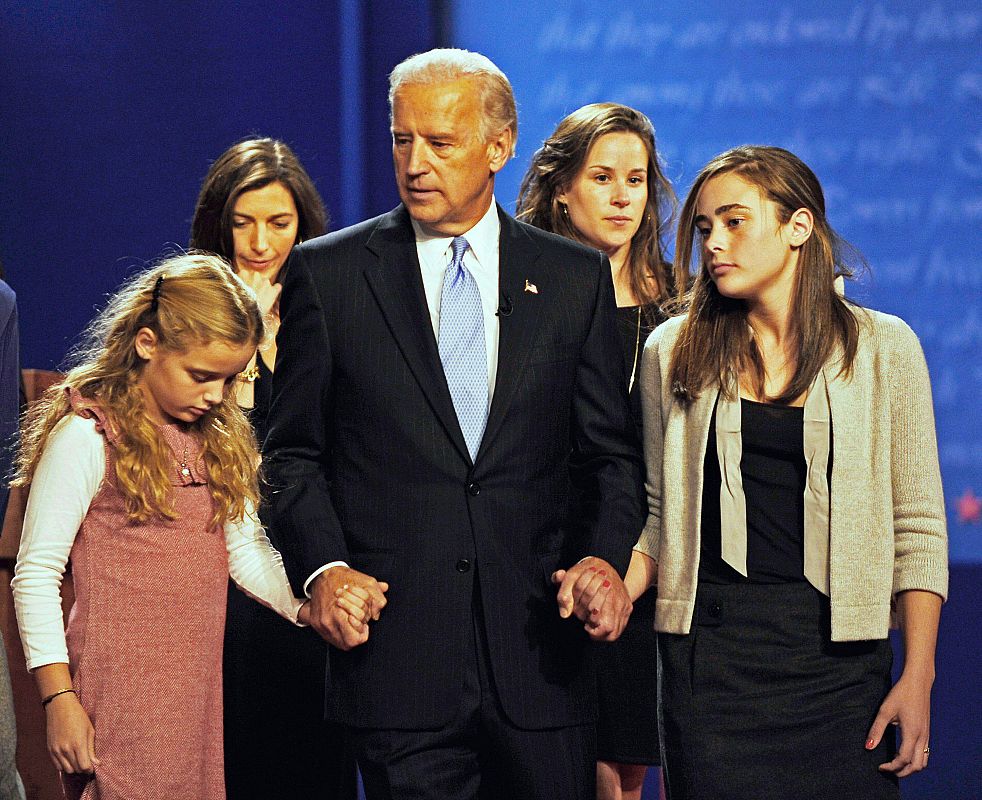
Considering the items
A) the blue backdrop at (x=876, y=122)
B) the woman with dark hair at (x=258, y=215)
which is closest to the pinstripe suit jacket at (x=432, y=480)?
the woman with dark hair at (x=258, y=215)

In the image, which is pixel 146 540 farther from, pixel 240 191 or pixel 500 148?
pixel 240 191

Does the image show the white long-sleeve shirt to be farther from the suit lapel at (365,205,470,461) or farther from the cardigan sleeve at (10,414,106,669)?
the suit lapel at (365,205,470,461)

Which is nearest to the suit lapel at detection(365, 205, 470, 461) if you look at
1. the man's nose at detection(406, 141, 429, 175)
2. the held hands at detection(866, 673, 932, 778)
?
the man's nose at detection(406, 141, 429, 175)

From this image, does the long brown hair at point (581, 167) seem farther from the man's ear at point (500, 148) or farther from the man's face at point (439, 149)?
the man's face at point (439, 149)

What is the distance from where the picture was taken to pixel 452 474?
7.99 feet

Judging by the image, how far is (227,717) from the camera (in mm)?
3248

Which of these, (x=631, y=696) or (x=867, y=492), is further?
(x=631, y=696)

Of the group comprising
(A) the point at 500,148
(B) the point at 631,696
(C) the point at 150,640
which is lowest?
(B) the point at 631,696

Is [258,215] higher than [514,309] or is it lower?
higher

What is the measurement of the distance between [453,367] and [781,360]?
1.96 feet

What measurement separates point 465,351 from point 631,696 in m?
1.25

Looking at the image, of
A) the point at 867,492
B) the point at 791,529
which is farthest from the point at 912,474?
the point at 791,529

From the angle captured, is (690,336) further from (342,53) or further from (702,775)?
(342,53)

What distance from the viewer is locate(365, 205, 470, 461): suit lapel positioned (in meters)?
2.44
